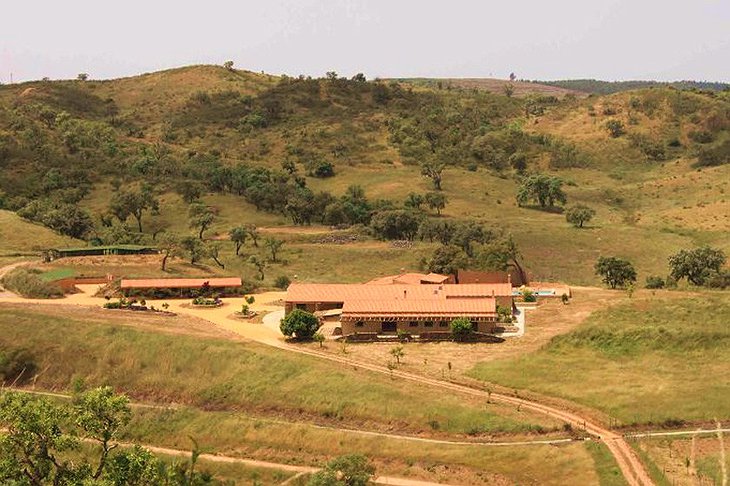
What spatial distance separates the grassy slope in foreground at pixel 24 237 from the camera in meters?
90.6

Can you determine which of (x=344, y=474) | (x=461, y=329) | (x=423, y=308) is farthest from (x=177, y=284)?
(x=344, y=474)

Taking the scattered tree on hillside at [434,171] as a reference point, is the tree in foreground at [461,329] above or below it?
below

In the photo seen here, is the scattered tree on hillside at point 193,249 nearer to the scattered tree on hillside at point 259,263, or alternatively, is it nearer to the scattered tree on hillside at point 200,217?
the scattered tree on hillside at point 259,263

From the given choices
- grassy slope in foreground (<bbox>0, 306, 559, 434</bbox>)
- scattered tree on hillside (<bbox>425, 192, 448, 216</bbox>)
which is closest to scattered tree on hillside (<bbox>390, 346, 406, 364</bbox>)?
grassy slope in foreground (<bbox>0, 306, 559, 434</bbox>)

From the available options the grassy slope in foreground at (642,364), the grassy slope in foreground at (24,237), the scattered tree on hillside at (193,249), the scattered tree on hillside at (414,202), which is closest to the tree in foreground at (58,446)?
the grassy slope in foreground at (642,364)

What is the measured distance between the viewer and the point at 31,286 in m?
70.2

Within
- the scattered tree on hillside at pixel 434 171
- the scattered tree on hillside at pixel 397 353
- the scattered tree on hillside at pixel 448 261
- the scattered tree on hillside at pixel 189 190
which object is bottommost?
the scattered tree on hillside at pixel 397 353

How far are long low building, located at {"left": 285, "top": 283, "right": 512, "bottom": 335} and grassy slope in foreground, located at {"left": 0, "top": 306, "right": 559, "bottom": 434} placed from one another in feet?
26.1

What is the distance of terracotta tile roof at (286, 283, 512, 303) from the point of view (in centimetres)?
6359

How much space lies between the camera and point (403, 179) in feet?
450

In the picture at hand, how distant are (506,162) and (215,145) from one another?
60002mm

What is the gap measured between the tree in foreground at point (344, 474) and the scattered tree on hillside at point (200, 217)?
6782cm

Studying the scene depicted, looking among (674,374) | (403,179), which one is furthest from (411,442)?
(403,179)

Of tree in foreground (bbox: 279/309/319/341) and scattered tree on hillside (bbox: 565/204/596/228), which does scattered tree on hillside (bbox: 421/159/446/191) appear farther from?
tree in foreground (bbox: 279/309/319/341)
